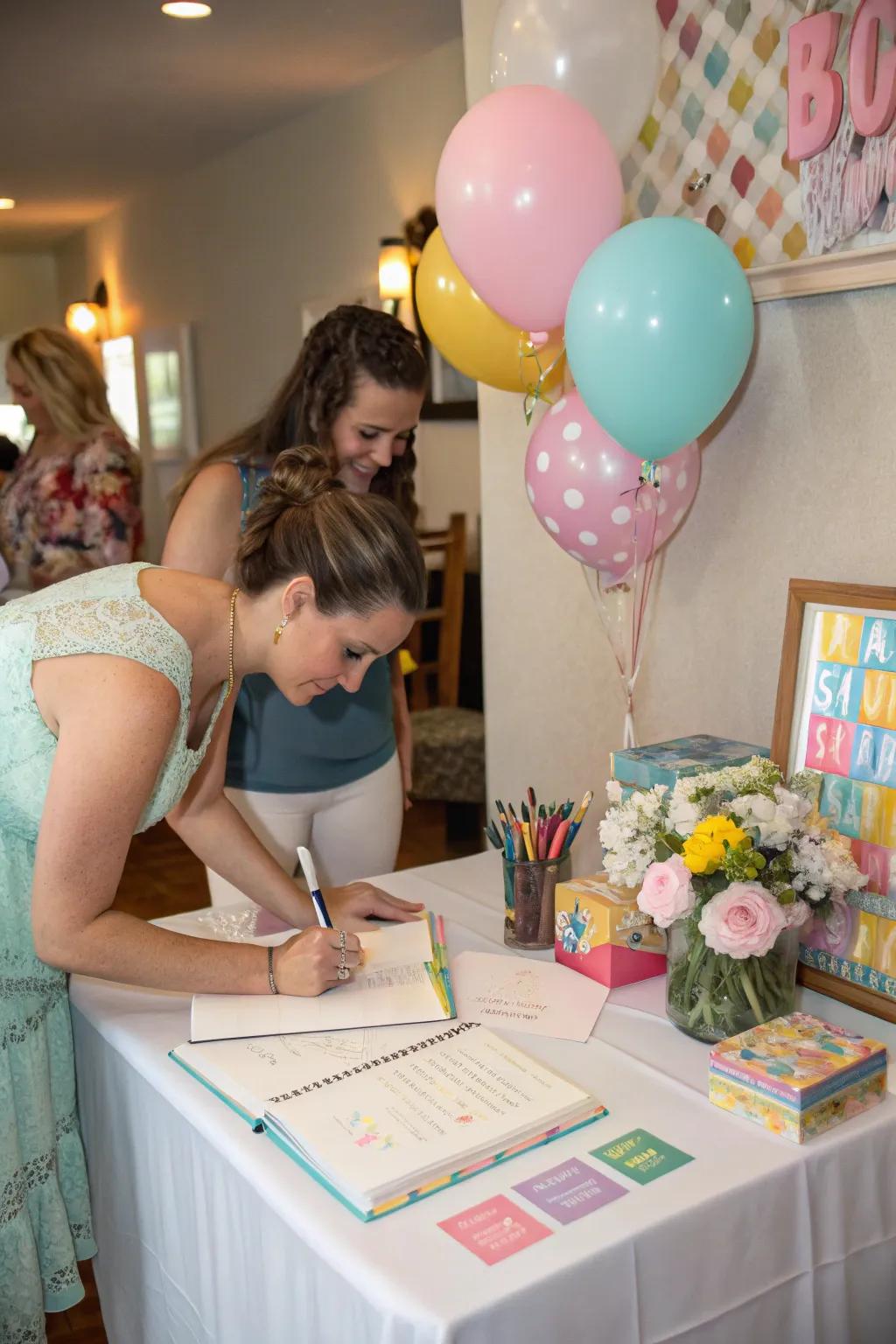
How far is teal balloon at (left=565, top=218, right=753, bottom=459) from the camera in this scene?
131 cm

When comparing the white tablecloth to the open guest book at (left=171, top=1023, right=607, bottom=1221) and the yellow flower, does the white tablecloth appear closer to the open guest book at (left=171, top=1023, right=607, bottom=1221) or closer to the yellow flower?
the open guest book at (left=171, top=1023, right=607, bottom=1221)

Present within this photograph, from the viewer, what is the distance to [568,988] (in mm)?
1325

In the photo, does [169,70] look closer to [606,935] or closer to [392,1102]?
[606,935]

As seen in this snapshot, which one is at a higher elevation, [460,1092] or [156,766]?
[156,766]

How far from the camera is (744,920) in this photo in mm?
1112

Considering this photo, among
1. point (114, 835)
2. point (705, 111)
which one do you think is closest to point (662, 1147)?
point (114, 835)

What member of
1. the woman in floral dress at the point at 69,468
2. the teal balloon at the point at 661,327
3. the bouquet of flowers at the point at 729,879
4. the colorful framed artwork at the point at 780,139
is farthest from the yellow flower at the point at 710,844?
the woman in floral dress at the point at 69,468

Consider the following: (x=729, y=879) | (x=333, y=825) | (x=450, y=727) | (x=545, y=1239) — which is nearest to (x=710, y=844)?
(x=729, y=879)

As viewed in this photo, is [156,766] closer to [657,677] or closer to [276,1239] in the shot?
[276,1239]

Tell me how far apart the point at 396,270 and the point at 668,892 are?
13.5 ft

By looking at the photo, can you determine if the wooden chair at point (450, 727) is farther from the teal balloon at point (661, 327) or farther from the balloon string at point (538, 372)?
the teal balloon at point (661, 327)

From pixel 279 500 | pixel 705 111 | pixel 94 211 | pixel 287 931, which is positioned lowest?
pixel 287 931

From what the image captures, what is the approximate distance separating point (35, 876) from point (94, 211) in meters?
7.76

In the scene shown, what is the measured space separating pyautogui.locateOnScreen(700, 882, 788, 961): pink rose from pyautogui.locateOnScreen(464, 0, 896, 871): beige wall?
483 millimetres
